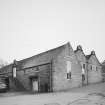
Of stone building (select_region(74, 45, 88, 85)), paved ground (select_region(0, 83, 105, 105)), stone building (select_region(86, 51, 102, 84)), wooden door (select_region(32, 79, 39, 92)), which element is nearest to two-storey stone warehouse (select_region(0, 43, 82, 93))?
wooden door (select_region(32, 79, 39, 92))

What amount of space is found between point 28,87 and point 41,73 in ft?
19.1

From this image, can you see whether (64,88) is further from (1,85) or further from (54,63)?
(1,85)

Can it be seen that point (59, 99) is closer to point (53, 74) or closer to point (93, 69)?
point (53, 74)

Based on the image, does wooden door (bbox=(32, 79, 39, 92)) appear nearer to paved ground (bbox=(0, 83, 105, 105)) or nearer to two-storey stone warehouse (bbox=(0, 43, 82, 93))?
two-storey stone warehouse (bbox=(0, 43, 82, 93))

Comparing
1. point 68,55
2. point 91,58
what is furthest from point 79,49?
point 68,55

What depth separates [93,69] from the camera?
34.8 meters

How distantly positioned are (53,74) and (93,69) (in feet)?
59.3

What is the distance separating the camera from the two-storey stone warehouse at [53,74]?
2142 cm

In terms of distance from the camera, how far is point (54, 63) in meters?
21.6

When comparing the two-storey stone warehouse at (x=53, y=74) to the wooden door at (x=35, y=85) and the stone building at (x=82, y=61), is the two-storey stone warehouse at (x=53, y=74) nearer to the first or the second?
the wooden door at (x=35, y=85)

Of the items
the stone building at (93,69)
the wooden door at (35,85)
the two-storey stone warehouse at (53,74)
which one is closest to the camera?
the two-storey stone warehouse at (53,74)

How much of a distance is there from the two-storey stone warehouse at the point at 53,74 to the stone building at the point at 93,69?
8.02m

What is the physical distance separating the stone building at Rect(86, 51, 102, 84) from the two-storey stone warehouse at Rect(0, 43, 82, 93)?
26.3 ft

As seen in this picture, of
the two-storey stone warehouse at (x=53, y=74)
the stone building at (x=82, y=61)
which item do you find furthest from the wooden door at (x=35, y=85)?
the stone building at (x=82, y=61)
